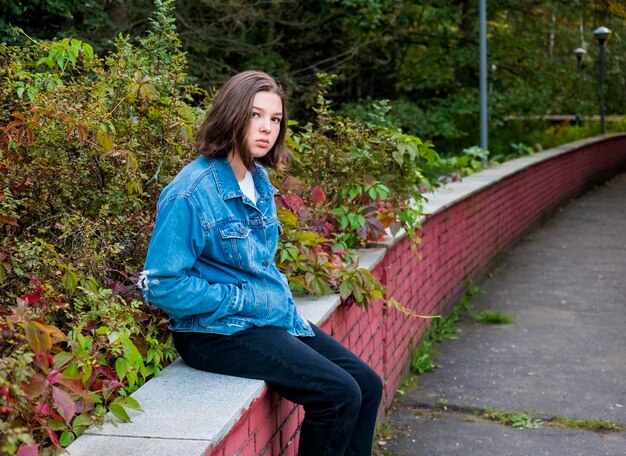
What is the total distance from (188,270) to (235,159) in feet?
1.46

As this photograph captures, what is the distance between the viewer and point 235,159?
3195mm

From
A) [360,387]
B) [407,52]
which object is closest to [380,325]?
[360,387]

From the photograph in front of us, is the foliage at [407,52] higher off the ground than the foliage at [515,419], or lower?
higher

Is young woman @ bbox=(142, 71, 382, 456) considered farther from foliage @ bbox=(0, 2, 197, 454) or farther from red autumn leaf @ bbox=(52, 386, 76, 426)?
red autumn leaf @ bbox=(52, 386, 76, 426)

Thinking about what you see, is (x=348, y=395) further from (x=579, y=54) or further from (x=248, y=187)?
(x=579, y=54)

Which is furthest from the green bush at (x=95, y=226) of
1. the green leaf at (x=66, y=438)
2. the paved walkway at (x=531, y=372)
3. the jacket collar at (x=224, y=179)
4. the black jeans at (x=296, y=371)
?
the paved walkway at (x=531, y=372)

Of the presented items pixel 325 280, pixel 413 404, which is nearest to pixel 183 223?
pixel 325 280

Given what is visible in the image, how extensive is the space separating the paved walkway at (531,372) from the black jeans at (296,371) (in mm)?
1697

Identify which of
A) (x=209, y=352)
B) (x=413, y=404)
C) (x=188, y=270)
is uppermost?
(x=188, y=270)

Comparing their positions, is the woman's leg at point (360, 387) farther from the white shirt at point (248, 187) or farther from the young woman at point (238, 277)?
the white shirt at point (248, 187)

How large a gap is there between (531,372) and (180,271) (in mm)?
3656

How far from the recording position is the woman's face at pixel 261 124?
3.17 m

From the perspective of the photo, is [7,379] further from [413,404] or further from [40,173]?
[413,404]

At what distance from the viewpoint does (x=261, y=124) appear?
318 centimetres
